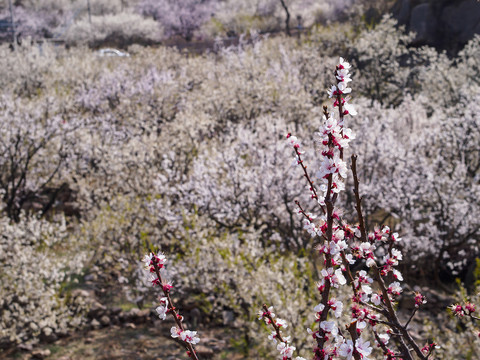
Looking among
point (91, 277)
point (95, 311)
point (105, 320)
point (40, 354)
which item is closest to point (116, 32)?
point (91, 277)

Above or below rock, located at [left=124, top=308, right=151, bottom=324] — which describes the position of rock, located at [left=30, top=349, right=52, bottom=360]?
above

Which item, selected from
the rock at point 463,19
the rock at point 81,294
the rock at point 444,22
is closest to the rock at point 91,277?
the rock at point 81,294

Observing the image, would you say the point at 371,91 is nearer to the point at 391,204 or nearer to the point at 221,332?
the point at 391,204

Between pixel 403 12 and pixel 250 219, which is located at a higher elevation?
pixel 403 12

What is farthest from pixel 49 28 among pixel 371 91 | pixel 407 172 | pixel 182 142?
pixel 407 172

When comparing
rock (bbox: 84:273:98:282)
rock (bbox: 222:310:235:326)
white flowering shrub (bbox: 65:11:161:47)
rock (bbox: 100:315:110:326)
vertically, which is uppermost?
white flowering shrub (bbox: 65:11:161:47)

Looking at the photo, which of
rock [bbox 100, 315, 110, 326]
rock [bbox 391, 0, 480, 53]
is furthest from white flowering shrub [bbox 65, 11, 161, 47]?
rock [bbox 100, 315, 110, 326]

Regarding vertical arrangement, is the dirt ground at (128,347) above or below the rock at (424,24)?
below

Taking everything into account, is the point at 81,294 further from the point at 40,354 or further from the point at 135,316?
the point at 40,354

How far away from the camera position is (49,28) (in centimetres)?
5138

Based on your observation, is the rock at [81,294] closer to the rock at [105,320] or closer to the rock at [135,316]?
the rock at [105,320]

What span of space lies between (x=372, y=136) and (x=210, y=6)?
48.8m

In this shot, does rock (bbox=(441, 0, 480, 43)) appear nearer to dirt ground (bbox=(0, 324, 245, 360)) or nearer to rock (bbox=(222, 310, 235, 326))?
rock (bbox=(222, 310, 235, 326))

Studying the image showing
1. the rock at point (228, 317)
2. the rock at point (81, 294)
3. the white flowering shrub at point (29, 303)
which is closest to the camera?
the white flowering shrub at point (29, 303)
